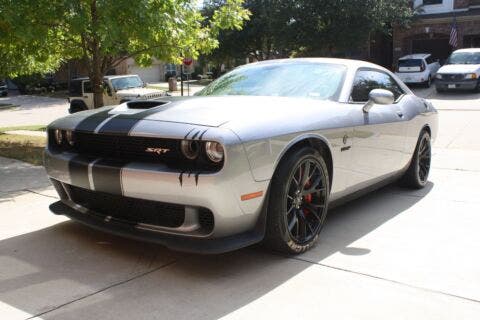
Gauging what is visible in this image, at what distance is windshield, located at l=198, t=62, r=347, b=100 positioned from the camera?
4215 millimetres

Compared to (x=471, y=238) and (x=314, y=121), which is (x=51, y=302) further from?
(x=471, y=238)

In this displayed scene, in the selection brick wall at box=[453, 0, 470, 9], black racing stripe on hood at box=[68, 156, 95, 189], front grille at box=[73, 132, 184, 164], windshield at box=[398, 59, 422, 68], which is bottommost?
black racing stripe on hood at box=[68, 156, 95, 189]

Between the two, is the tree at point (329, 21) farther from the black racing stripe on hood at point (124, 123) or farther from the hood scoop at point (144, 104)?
the black racing stripe on hood at point (124, 123)

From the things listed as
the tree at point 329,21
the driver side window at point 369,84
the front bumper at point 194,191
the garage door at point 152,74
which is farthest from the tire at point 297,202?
the garage door at point 152,74

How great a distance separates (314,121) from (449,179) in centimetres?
333

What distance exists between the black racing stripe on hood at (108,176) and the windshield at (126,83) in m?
13.7

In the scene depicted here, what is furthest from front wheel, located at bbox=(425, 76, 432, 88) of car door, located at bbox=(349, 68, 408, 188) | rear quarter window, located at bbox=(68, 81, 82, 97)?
car door, located at bbox=(349, 68, 408, 188)

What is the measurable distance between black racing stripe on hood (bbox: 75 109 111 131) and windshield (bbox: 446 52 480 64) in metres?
20.4

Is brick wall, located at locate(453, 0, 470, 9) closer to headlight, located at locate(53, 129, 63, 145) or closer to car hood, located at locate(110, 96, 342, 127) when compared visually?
car hood, located at locate(110, 96, 342, 127)

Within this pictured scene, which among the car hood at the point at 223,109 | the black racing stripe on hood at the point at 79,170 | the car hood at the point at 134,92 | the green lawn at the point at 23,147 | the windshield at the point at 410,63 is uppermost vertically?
the windshield at the point at 410,63

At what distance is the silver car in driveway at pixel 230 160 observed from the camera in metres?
3.09

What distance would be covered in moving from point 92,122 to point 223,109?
99 cm

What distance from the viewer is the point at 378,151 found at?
454 cm

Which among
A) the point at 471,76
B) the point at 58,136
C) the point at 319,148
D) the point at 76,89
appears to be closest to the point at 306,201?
the point at 319,148
